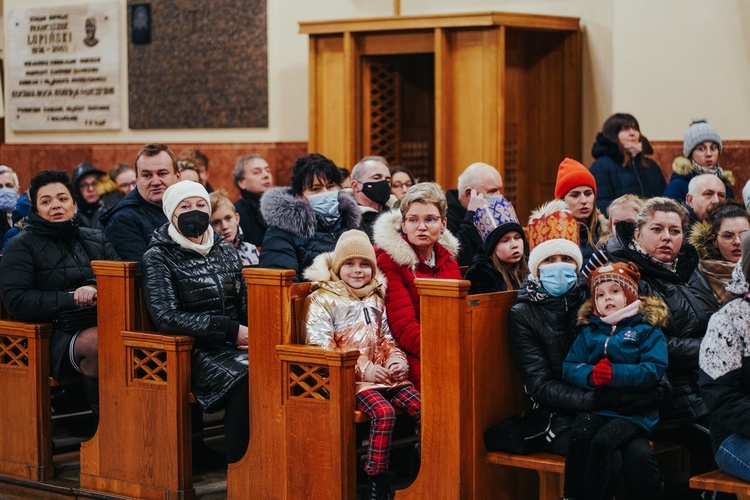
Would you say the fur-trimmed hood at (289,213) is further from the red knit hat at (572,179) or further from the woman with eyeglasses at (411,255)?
the red knit hat at (572,179)

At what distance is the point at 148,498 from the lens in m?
5.09

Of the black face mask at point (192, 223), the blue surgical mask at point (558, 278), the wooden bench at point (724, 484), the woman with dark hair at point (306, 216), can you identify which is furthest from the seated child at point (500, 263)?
the wooden bench at point (724, 484)

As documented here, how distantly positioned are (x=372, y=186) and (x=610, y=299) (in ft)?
7.49

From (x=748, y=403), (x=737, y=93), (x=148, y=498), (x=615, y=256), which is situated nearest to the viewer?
(x=748, y=403)

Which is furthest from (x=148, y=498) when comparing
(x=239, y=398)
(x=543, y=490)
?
(x=543, y=490)

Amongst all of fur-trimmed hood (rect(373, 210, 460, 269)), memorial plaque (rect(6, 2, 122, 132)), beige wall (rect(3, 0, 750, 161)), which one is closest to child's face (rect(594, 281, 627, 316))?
fur-trimmed hood (rect(373, 210, 460, 269))

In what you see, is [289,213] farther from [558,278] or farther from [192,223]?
[558,278]

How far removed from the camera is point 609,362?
4.25 m

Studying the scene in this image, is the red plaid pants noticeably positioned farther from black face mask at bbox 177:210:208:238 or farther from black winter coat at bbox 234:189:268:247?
black winter coat at bbox 234:189:268:247

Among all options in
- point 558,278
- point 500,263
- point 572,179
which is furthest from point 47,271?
point 572,179

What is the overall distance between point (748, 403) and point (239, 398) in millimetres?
2083

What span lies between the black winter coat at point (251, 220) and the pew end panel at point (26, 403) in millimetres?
2249

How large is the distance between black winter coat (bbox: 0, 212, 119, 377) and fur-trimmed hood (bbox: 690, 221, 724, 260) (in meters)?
2.71

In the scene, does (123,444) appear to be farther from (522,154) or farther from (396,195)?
(522,154)
